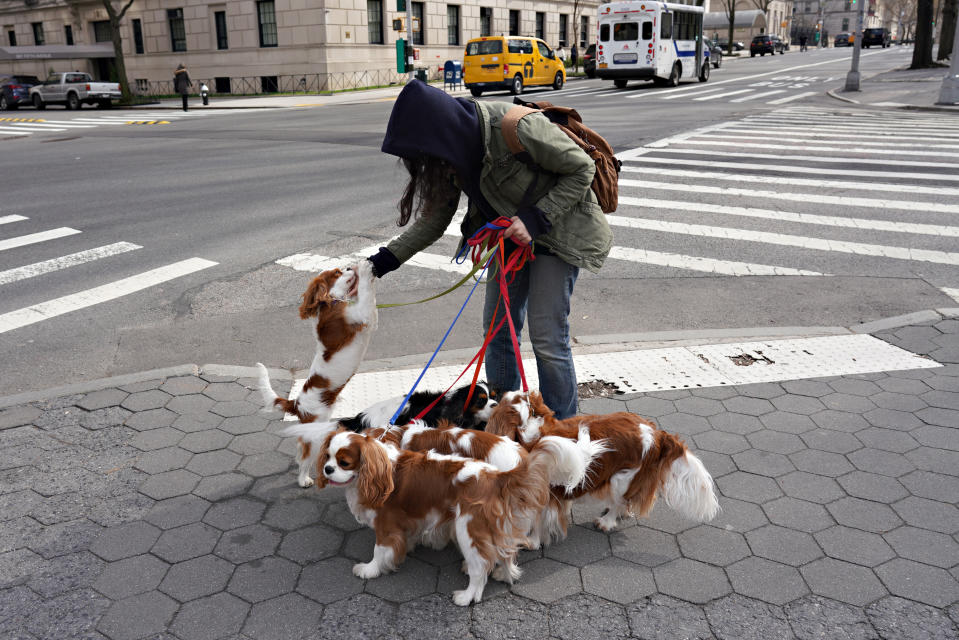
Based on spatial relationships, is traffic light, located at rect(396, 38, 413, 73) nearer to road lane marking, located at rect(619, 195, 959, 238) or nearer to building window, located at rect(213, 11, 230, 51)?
building window, located at rect(213, 11, 230, 51)

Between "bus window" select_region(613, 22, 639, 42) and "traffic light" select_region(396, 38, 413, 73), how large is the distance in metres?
9.68

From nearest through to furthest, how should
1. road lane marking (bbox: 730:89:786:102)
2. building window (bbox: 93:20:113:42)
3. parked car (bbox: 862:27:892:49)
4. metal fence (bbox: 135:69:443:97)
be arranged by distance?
1. road lane marking (bbox: 730:89:786:102)
2. metal fence (bbox: 135:69:443:97)
3. building window (bbox: 93:20:113:42)
4. parked car (bbox: 862:27:892:49)

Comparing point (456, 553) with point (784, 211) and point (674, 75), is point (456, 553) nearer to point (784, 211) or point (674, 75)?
point (784, 211)

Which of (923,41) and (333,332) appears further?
(923,41)

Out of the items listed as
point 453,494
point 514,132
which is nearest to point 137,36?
point 514,132

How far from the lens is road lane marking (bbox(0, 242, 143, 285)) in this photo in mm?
8109

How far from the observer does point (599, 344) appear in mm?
6004

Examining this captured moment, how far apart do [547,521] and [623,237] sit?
21.3 ft

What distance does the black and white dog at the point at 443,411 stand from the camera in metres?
3.71

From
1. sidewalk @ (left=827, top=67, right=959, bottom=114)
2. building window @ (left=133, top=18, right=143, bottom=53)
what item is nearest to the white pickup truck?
building window @ (left=133, top=18, right=143, bottom=53)

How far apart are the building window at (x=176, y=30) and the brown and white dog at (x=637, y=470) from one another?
47.7m

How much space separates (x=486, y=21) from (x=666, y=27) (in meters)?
21.2

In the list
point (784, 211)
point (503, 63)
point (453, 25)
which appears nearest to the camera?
point (784, 211)

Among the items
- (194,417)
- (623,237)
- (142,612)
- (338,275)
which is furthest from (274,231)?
(142,612)
